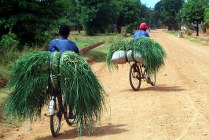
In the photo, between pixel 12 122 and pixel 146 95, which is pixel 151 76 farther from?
pixel 12 122

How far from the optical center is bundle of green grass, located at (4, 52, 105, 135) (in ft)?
25.6

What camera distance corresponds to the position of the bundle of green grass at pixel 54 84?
7801mm

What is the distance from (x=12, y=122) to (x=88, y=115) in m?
2.51

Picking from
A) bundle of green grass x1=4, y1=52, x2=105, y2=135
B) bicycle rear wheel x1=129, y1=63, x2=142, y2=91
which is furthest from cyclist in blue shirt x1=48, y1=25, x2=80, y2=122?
bicycle rear wheel x1=129, y1=63, x2=142, y2=91

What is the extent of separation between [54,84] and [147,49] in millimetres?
5221

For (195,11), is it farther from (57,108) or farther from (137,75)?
(57,108)

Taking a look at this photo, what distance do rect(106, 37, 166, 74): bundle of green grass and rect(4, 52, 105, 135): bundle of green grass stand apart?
4.74 m

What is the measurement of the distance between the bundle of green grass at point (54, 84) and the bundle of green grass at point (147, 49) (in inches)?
186

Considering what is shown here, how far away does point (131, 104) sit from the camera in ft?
36.2

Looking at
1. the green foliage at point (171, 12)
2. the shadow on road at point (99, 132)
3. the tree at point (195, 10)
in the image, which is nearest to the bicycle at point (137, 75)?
the shadow on road at point (99, 132)

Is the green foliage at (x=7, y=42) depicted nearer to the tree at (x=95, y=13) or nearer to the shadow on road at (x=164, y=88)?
the shadow on road at (x=164, y=88)

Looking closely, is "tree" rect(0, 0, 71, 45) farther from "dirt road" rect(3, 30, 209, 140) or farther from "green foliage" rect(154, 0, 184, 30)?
"green foliage" rect(154, 0, 184, 30)

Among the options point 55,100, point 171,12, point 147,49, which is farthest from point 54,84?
point 171,12

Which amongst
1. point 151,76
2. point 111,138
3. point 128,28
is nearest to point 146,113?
point 111,138
